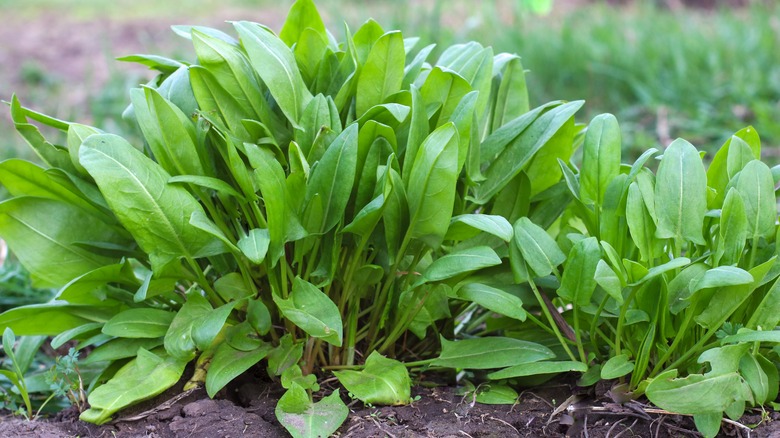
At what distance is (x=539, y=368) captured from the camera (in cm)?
181

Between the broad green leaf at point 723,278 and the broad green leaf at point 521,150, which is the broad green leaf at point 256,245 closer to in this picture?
the broad green leaf at point 521,150

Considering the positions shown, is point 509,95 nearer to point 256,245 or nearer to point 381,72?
point 381,72

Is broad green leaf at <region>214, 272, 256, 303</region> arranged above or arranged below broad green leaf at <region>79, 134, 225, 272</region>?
below

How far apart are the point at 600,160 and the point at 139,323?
1.15 meters

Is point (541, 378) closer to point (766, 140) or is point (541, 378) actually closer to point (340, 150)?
point (340, 150)

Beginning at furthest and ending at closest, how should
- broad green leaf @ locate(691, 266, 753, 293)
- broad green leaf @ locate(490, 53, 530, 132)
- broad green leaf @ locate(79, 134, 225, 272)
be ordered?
broad green leaf @ locate(490, 53, 530, 132)
broad green leaf @ locate(79, 134, 225, 272)
broad green leaf @ locate(691, 266, 753, 293)

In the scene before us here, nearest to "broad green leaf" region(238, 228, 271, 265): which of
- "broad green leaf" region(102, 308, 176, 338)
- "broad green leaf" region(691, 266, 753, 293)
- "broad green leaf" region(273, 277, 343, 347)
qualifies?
"broad green leaf" region(273, 277, 343, 347)

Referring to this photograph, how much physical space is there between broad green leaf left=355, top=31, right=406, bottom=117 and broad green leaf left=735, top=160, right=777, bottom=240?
2.69ft

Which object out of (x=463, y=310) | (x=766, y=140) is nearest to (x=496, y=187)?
(x=463, y=310)

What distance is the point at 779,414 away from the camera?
179 cm

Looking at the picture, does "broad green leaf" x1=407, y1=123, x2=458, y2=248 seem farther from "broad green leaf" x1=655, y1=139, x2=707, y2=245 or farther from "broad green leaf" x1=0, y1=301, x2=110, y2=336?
"broad green leaf" x1=0, y1=301, x2=110, y2=336

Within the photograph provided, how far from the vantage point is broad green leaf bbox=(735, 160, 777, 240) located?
1790 mm

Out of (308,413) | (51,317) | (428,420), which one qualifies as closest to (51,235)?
(51,317)

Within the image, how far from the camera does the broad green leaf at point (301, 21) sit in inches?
80.4
